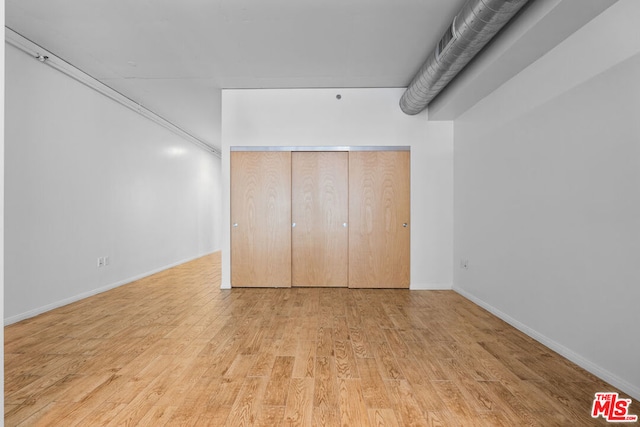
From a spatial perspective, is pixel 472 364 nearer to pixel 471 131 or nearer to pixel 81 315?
pixel 471 131

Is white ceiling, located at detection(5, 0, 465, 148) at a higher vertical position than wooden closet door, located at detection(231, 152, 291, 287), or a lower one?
higher

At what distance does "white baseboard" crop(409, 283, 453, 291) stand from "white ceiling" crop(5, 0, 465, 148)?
289 centimetres

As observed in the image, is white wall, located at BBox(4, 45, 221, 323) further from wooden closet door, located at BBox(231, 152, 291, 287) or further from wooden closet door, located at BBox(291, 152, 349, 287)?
wooden closet door, located at BBox(291, 152, 349, 287)

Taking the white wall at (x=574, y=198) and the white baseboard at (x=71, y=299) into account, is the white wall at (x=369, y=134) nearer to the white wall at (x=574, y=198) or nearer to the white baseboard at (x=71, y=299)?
the white wall at (x=574, y=198)

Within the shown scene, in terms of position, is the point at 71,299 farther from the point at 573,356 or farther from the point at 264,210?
the point at 573,356

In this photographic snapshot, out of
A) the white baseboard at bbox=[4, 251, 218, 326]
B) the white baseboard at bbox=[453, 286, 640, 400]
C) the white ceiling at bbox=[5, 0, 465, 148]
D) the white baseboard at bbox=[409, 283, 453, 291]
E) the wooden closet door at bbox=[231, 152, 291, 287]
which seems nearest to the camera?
the white baseboard at bbox=[453, 286, 640, 400]

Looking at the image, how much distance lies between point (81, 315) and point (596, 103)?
16.5 feet

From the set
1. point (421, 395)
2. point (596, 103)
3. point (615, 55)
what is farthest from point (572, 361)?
point (615, 55)

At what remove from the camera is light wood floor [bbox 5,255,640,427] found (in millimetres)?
1896

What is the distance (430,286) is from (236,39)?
404cm

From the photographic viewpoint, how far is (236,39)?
3.57 metres

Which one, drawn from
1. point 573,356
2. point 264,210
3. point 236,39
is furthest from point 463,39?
point 264,210

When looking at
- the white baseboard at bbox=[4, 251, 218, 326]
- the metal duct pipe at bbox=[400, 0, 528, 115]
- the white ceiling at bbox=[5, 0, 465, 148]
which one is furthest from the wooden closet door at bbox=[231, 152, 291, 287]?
the metal duct pipe at bbox=[400, 0, 528, 115]

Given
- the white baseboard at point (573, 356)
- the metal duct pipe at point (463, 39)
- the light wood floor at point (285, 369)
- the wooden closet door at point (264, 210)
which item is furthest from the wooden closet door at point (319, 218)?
the white baseboard at point (573, 356)
